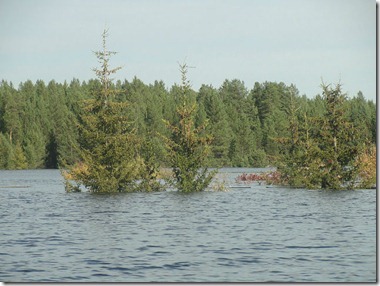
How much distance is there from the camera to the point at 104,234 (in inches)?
1067

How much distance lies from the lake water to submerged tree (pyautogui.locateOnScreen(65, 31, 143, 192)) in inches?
44.2

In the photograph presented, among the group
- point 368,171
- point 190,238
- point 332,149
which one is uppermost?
point 332,149

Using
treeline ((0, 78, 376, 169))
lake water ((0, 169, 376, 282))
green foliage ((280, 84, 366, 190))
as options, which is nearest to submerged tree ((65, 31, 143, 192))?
lake water ((0, 169, 376, 282))

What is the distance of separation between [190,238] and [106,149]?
59.3 ft

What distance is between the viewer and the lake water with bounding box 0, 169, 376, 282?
18750 millimetres

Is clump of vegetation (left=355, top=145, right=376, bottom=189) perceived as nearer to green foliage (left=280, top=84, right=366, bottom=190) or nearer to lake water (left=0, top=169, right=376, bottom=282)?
green foliage (left=280, top=84, right=366, bottom=190)

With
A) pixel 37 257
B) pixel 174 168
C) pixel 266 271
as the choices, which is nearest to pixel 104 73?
pixel 174 168

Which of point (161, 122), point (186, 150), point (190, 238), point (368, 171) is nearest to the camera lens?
point (190, 238)

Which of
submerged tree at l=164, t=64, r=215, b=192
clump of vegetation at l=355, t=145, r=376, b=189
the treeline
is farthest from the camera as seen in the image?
the treeline

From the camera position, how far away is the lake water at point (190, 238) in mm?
18750

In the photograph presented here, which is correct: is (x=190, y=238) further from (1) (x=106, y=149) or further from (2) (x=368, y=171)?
(2) (x=368, y=171)

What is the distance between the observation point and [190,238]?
25641mm

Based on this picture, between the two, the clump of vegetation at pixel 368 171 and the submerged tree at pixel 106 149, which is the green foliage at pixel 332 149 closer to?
the clump of vegetation at pixel 368 171

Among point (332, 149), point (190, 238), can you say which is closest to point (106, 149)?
point (332, 149)
